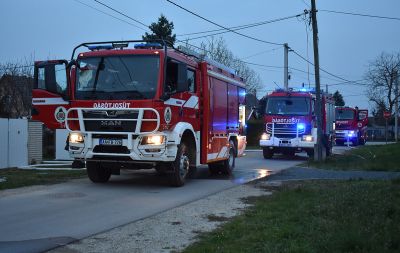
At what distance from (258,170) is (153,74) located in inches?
315

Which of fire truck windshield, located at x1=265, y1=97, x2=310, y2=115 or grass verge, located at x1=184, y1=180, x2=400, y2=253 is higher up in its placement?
fire truck windshield, located at x1=265, y1=97, x2=310, y2=115

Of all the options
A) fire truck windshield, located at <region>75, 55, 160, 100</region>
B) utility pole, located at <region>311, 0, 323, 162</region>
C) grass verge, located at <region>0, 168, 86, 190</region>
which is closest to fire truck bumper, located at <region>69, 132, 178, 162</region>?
fire truck windshield, located at <region>75, 55, 160, 100</region>

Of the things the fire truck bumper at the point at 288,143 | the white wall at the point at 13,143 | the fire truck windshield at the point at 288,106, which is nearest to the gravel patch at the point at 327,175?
the fire truck bumper at the point at 288,143

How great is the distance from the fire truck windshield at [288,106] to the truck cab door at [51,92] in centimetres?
1304

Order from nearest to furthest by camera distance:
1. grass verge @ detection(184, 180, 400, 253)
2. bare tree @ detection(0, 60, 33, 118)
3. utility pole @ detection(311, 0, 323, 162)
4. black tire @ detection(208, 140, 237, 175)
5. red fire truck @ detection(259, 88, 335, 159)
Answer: grass verge @ detection(184, 180, 400, 253)
black tire @ detection(208, 140, 237, 175)
utility pole @ detection(311, 0, 323, 162)
red fire truck @ detection(259, 88, 335, 159)
bare tree @ detection(0, 60, 33, 118)

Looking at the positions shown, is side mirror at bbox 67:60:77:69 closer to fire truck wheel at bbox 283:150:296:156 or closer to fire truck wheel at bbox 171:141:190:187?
fire truck wheel at bbox 171:141:190:187

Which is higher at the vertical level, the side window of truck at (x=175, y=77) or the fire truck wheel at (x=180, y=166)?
the side window of truck at (x=175, y=77)

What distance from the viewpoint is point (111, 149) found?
39.6 ft

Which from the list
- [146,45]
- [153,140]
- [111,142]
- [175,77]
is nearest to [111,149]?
[111,142]

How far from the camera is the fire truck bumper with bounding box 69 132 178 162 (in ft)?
38.7

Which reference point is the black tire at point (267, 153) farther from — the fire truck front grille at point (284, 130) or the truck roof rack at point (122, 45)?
the truck roof rack at point (122, 45)

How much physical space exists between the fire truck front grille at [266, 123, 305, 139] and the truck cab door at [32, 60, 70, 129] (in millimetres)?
13077

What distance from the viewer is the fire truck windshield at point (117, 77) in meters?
11.9

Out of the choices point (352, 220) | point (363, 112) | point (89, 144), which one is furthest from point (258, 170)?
point (363, 112)
